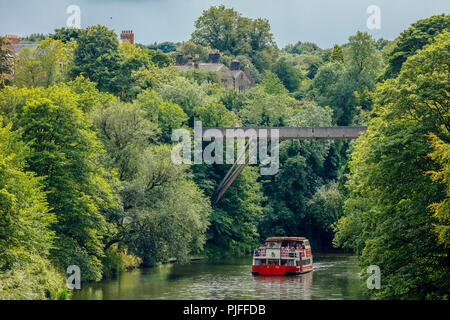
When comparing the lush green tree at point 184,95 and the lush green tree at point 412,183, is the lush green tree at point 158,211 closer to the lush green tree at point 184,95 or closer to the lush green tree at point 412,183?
the lush green tree at point 184,95

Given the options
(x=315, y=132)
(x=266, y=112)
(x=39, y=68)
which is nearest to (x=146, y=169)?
(x=39, y=68)

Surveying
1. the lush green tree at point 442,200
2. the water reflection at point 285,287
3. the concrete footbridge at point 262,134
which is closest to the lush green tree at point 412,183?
the lush green tree at point 442,200

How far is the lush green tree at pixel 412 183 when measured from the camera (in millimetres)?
25109

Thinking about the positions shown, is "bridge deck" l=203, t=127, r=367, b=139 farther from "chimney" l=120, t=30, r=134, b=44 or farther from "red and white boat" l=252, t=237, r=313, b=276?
"chimney" l=120, t=30, r=134, b=44

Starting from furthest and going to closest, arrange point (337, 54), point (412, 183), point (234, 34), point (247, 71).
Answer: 1. point (234, 34)
2. point (247, 71)
3. point (337, 54)
4. point (412, 183)

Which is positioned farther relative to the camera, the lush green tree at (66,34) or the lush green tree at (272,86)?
the lush green tree at (272,86)

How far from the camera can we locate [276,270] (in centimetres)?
4756

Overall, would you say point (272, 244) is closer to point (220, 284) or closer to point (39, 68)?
point (220, 284)

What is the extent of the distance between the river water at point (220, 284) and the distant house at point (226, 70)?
6078 centimetres

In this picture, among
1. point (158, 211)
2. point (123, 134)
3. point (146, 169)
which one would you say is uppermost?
point (123, 134)

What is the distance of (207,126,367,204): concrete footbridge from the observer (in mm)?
55344

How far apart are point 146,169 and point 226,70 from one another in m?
68.1

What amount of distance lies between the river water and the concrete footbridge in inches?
371

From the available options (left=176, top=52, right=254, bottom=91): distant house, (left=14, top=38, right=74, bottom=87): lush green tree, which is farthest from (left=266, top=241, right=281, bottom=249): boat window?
(left=176, top=52, right=254, bottom=91): distant house
